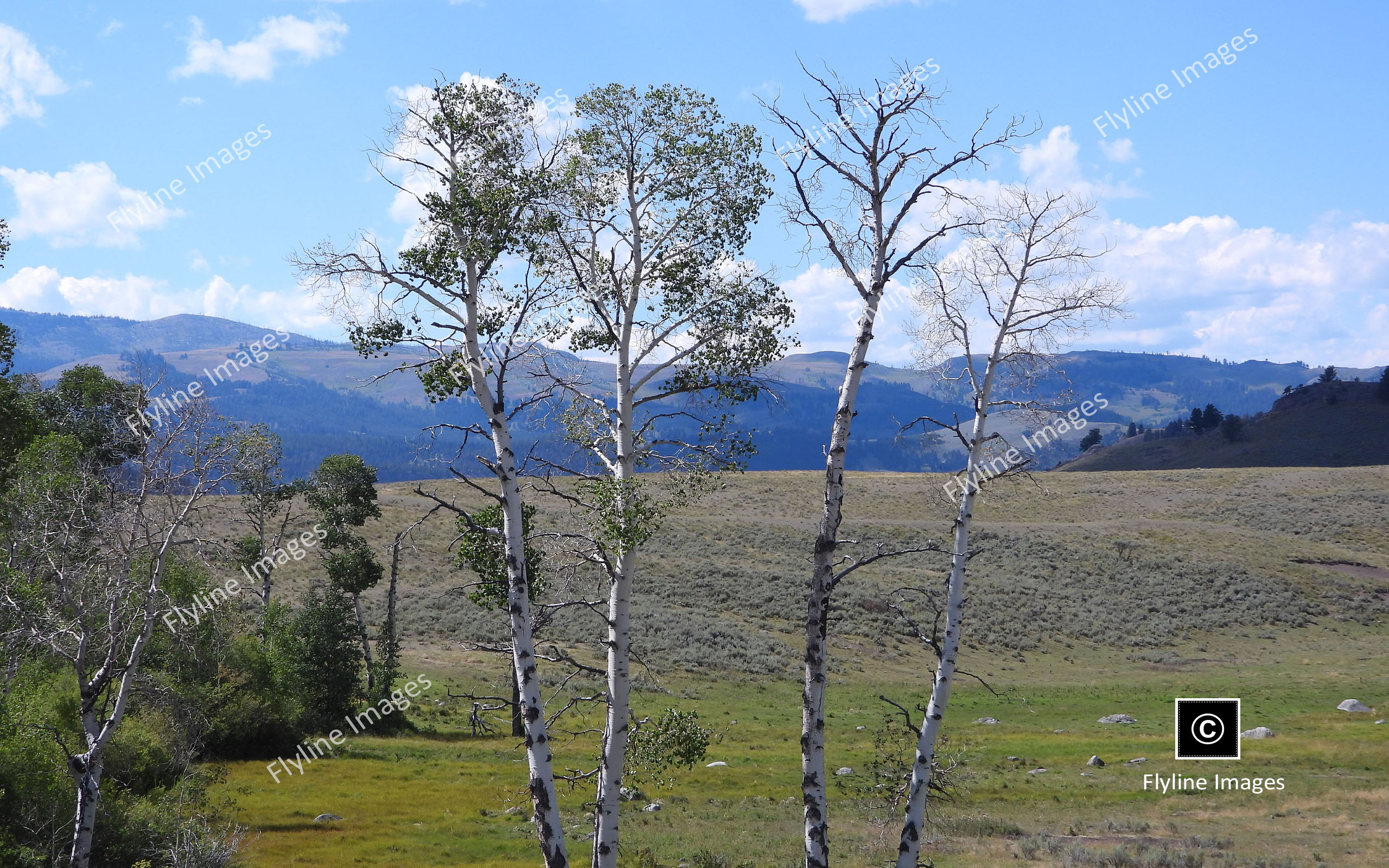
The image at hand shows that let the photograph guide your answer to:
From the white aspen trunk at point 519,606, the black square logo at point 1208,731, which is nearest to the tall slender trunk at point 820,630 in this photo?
the white aspen trunk at point 519,606

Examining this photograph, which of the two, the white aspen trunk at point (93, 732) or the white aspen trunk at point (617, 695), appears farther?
the white aspen trunk at point (93, 732)

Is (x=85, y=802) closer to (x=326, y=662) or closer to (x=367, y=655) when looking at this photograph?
(x=326, y=662)

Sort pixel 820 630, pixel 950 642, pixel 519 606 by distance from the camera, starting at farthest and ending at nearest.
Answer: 1. pixel 950 642
2. pixel 820 630
3. pixel 519 606

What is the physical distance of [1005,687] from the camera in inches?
2345

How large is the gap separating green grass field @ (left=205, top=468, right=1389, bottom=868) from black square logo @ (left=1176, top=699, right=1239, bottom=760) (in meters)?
0.88

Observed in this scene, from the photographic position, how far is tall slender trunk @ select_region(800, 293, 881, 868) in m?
12.1

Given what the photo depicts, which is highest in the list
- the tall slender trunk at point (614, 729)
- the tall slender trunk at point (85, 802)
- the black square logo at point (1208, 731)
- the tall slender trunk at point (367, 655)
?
the tall slender trunk at point (614, 729)

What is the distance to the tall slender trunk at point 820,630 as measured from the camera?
1215 cm

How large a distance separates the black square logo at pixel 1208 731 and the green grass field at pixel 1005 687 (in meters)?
0.88

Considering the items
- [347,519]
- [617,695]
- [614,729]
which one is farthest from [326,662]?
[617,695]

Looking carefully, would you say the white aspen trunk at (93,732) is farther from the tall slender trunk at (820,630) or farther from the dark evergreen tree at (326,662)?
the dark evergreen tree at (326,662)

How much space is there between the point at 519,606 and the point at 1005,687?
5474 cm

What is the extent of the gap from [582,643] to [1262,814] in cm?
4057

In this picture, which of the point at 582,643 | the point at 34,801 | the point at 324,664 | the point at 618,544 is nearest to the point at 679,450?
the point at 618,544
